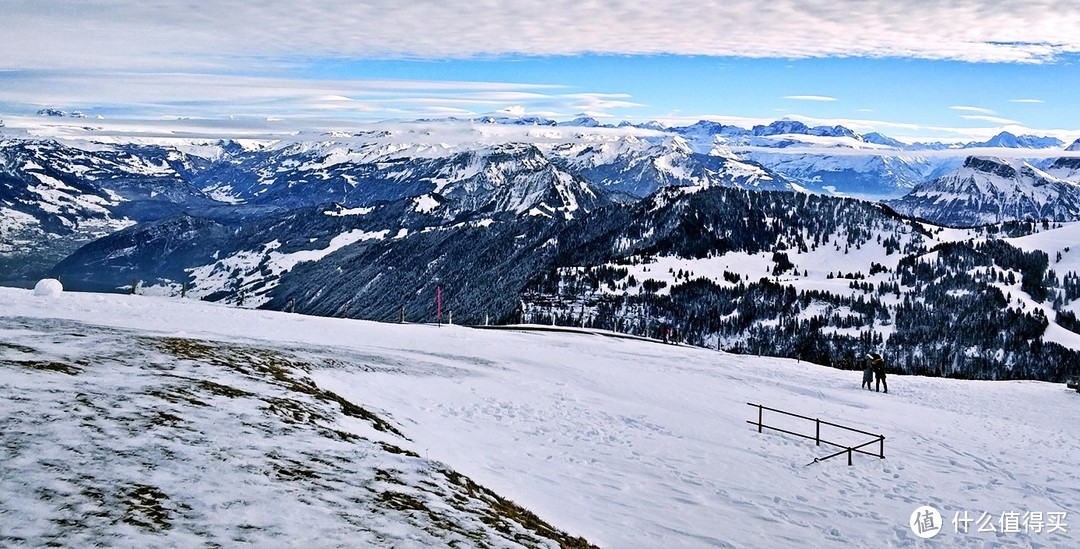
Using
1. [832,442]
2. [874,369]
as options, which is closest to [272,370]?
[832,442]

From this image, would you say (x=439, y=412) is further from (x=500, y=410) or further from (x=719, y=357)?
(x=719, y=357)

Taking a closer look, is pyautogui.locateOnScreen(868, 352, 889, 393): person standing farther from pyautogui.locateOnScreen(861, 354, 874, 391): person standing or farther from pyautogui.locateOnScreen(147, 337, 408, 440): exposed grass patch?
pyautogui.locateOnScreen(147, 337, 408, 440): exposed grass patch

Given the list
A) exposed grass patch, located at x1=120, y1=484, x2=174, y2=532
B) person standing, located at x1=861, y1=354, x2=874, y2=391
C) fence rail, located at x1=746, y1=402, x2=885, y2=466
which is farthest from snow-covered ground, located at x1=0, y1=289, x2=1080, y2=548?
person standing, located at x1=861, y1=354, x2=874, y2=391

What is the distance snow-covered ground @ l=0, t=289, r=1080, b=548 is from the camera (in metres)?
13.0

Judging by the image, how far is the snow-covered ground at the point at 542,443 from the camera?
13.0 m

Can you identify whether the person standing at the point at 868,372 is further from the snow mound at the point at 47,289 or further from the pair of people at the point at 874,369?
the snow mound at the point at 47,289

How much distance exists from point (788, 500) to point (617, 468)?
16.9 ft

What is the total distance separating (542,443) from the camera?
76.0 ft

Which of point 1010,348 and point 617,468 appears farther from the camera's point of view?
point 1010,348

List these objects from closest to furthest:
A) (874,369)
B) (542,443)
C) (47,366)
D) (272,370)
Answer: (47,366), (542,443), (272,370), (874,369)

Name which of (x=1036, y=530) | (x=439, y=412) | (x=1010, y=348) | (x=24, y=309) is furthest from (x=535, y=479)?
(x=1010, y=348)

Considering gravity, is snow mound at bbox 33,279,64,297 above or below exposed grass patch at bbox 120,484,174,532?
below

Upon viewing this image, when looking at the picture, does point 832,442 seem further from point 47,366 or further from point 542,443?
point 47,366

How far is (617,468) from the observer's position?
70.9ft
